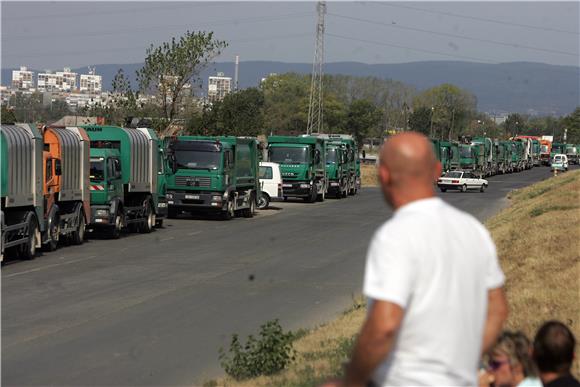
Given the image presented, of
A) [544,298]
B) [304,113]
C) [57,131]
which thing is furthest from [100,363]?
[304,113]

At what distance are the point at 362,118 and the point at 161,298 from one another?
113m

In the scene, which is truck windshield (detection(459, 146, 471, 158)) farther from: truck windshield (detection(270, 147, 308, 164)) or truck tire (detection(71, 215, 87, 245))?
truck tire (detection(71, 215, 87, 245))

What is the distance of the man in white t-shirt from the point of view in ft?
13.3

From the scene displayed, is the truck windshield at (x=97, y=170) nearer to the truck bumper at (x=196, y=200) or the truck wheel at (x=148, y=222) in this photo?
the truck wheel at (x=148, y=222)

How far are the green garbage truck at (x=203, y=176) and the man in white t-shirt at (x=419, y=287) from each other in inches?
1278

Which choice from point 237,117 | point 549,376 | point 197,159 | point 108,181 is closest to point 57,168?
point 108,181

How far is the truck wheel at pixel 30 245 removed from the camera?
906 inches

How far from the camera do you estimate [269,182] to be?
46.2 m

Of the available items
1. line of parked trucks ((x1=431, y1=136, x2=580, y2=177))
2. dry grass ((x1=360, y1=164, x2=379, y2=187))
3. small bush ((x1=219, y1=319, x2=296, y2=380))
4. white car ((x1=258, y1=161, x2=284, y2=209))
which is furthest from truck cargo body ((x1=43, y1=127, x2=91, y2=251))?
dry grass ((x1=360, y1=164, x2=379, y2=187))

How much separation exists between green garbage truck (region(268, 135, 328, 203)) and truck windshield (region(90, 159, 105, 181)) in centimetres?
2124

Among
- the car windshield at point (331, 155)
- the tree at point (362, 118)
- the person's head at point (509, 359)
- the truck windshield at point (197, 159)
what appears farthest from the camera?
the tree at point (362, 118)

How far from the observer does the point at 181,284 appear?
1881 centimetres

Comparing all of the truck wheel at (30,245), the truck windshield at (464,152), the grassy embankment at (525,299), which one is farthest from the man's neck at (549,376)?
the truck windshield at (464,152)

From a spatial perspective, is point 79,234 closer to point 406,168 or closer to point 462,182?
point 406,168
